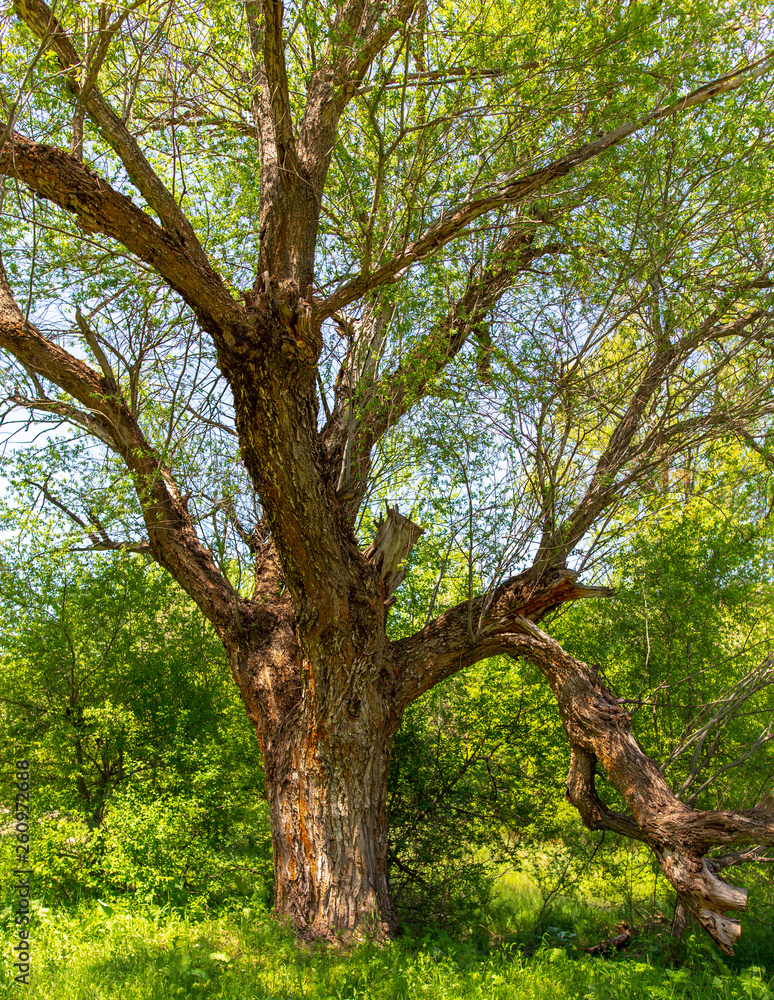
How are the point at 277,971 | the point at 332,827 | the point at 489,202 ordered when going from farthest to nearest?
the point at 332,827 → the point at 489,202 → the point at 277,971

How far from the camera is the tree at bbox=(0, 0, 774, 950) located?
5156 millimetres

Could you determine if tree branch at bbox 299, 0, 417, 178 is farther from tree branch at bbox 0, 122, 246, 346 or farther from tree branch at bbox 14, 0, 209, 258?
tree branch at bbox 0, 122, 246, 346

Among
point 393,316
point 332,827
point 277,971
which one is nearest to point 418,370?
point 393,316

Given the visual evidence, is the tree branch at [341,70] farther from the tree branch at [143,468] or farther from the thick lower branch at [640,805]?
the thick lower branch at [640,805]

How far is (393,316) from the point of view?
6512 millimetres

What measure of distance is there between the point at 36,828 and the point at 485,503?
5249 millimetres

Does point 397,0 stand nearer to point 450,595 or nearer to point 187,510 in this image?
point 187,510

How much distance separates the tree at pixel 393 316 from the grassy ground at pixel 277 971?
1.31ft

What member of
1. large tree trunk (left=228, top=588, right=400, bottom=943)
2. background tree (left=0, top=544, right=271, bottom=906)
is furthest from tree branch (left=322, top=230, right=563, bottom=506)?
background tree (left=0, top=544, right=271, bottom=906)

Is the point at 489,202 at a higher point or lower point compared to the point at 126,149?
lower

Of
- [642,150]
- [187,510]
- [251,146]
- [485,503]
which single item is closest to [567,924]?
[485,503]

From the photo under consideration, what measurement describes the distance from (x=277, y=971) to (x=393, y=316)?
508 centimetres

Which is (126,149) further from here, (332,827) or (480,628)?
(332,827)

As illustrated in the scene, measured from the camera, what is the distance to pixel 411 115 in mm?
5562
